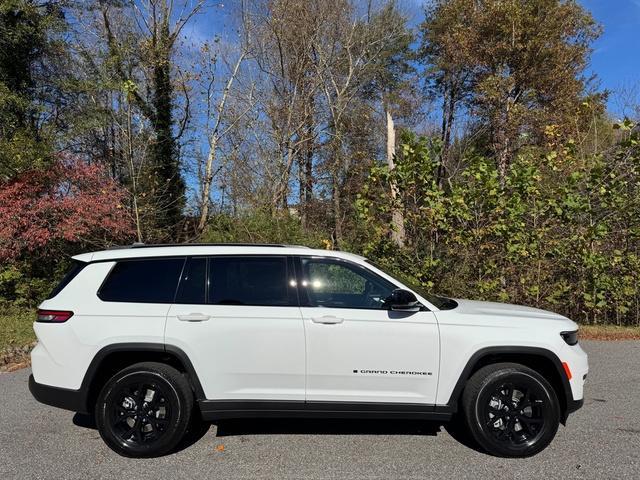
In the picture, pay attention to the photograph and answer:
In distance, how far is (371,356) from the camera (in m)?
4.11

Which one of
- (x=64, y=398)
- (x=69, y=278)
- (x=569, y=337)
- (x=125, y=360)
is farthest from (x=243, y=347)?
(x=569, y=337)

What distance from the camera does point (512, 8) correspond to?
65.9ft

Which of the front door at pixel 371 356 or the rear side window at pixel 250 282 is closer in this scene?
the front door at pixel 371 356

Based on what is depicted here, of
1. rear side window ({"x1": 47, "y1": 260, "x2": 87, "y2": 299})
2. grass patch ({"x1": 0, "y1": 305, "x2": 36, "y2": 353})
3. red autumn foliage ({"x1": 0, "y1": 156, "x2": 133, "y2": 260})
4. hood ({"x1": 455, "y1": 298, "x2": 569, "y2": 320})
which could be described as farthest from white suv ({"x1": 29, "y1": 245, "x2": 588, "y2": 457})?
red autumn foliage ({"x1": 0, "y1": 156, "x2": 133, "y2": 260})

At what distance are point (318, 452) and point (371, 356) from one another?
933 mm

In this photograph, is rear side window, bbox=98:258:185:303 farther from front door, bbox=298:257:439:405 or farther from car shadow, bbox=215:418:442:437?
car shadow, bbox=215:418:442:437

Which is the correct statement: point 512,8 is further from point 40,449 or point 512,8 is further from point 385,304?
point 40,449

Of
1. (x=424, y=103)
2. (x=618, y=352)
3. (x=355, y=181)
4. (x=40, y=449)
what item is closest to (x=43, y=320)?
(x=40, y=449)

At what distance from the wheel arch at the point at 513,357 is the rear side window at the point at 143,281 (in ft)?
8.17

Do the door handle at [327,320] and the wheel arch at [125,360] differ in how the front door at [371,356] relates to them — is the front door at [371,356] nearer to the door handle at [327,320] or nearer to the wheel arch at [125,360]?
the door handle at [327,320]

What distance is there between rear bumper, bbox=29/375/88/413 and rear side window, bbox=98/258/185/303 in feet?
2.60

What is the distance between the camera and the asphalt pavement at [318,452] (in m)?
3.87

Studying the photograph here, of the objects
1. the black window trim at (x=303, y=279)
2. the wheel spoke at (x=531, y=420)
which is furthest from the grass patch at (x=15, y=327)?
the wheel spoke at (x=531, y=420)

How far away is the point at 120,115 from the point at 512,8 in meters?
15.4
